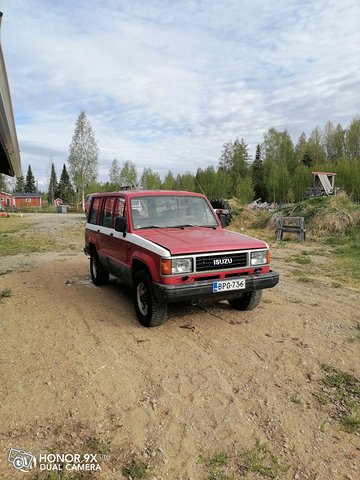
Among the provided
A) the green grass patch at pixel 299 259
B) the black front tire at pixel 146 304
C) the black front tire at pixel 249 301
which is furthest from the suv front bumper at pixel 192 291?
the green grass patch at pixel 299 259

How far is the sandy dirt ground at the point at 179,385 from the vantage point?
2.85 metres

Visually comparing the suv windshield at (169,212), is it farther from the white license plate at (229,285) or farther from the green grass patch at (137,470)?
the green grass patch at (137,470)

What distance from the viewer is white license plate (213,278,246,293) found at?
192 inches

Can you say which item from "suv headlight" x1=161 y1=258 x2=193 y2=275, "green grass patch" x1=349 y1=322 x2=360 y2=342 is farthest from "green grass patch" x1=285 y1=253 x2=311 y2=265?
"suv headlight" x1=161 y1=258 x2=193 y2=275

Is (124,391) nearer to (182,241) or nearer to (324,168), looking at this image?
(182,241)

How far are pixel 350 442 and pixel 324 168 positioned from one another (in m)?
45.8

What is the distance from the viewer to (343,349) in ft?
15.1

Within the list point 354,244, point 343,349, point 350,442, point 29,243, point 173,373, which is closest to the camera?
point 350,442

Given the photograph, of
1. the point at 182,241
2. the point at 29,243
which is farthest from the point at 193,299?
the point at 29,243

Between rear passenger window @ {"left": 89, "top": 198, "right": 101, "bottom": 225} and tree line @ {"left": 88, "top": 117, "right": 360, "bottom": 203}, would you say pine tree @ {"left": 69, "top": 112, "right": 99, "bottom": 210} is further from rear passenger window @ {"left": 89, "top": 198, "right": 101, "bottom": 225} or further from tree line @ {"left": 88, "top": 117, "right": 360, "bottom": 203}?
rear passenger window @ {"left": 89, "top": 198, "right": 101, "bottom": 225}

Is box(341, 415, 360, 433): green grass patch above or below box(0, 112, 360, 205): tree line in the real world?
below

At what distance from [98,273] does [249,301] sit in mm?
3289

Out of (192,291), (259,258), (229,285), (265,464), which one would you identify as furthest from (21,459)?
(259,258)

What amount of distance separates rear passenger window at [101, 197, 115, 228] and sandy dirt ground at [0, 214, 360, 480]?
1.38 m
